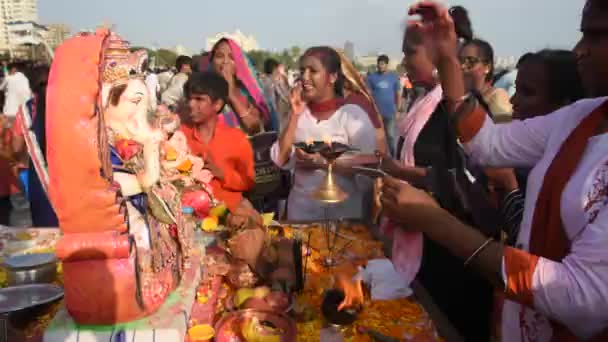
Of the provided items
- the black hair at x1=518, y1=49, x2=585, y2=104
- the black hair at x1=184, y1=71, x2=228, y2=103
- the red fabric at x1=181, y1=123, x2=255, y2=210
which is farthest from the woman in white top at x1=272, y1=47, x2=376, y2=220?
the black hair at x1=518, y1=49, x2=585, y2=104

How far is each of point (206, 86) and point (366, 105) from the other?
1.25 meters

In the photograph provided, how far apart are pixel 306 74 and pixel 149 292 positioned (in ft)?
6.58

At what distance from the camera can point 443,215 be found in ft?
4.31

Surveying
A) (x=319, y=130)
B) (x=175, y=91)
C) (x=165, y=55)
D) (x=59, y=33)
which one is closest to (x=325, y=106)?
(x=319, y=130)

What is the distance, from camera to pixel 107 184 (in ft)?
5.04

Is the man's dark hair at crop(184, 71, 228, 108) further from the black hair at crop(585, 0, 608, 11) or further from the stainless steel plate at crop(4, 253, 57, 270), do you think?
the black hair at crop(585, 0, 608, 11)

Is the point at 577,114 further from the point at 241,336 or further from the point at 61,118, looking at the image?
the point at 61,118

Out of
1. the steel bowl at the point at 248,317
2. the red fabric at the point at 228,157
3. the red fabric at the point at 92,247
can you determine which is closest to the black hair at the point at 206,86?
the red fabric at the point at 228,157

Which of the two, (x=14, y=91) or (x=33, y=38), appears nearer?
(x=14, y=91)

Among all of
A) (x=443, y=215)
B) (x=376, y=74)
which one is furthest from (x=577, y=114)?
(x=376, y=74)

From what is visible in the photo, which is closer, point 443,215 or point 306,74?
point 443,215

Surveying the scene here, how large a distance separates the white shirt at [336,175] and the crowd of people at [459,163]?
1cm

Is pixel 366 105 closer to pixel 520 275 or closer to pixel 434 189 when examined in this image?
pixel 434 189

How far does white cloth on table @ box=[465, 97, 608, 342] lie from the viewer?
103 centimetres
